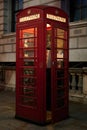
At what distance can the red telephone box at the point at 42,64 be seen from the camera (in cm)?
620

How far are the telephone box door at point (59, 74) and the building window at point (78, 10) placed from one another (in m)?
4.68

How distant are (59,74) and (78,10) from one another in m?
5.45

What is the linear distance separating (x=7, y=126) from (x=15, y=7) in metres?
10.1

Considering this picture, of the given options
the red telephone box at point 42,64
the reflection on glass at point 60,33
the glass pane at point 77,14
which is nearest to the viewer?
the red telephone box at point 42,64

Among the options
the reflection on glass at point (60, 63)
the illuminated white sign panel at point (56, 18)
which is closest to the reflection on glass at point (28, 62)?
the reflection on glass at point (60, 63)

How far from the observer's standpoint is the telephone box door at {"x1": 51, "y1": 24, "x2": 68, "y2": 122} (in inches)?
250

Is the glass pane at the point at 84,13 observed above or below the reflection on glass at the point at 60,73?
above

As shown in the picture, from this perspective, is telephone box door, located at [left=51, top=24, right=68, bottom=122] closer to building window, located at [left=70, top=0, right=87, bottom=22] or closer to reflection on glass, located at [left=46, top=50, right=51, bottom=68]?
reflection on glass, located at [left=46, top=50, right=51, bottom=68]

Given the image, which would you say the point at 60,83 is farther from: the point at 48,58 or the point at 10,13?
the point at 10,13

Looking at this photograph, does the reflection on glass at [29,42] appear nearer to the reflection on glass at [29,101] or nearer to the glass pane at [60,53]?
the glass pane at [60,53]

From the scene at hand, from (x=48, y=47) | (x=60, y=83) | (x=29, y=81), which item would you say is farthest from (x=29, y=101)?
(x=48, y=47)

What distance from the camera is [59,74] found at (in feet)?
21.7

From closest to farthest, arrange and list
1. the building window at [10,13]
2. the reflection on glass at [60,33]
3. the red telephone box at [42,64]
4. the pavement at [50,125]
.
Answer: the pavement at [50,125], the red telephone box at [42,64], the reflection on glass at [60,33], the building window at [10,13]

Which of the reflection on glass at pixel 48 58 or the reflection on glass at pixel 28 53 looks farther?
the reflection on glass at pixel 48 58
